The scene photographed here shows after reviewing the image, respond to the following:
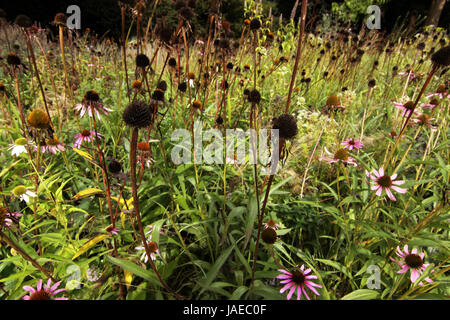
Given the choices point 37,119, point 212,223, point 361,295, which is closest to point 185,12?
point 37,119

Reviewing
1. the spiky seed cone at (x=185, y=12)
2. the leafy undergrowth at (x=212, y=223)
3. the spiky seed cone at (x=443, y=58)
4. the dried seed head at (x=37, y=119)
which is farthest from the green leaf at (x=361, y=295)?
the spiky seed cone at (x=185, y=12)

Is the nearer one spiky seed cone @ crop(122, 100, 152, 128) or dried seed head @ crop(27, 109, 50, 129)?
spiky seed cone @ crop(122, 100, 152, 128)

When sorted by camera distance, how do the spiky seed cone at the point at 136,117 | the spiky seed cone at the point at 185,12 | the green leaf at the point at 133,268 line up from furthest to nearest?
1. the spiky seed cone at the point at 185,12
2. the green leaf at the point at 133,268
3. the spiky seed cone at the point at 136,117

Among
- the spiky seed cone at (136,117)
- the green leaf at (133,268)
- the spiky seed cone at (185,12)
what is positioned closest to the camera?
the spiky seed cone at (136,117)

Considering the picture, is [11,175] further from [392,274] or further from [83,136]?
[392,274]

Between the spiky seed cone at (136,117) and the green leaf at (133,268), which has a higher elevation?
the spiky seed cone at (136,117)

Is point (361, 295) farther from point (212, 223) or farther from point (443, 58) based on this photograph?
point (443, 58)

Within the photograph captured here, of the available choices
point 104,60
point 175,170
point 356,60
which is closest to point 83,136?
point 175,170

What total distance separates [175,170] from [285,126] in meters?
1.03

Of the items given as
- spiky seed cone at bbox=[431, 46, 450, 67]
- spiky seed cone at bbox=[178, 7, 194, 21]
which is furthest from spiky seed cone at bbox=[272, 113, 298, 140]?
spiky seed cone at bbox=[178, 7, 194, 21]

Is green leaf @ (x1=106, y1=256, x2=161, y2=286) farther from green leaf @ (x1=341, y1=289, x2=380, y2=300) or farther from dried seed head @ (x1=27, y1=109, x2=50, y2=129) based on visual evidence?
green leaf @ (x1=341, y1=289, x2=380, y2=300)

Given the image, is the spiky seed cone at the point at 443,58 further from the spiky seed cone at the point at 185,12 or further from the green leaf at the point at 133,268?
the green leaf at the point at 133,268
